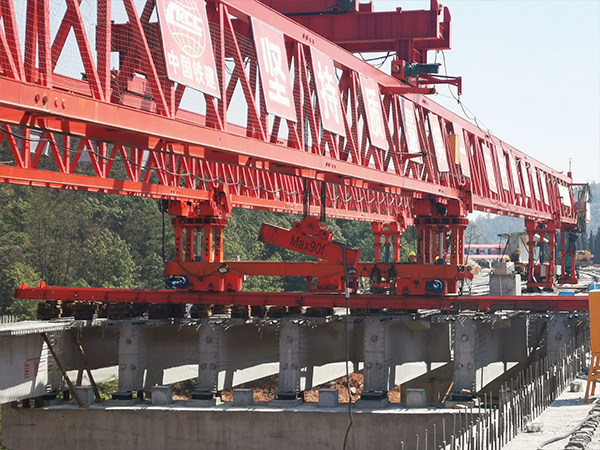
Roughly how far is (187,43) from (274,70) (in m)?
4.22

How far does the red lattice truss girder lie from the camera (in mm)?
16469

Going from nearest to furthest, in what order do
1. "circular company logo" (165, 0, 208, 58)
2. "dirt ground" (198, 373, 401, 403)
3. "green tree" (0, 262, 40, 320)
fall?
"circular company logo" (165, 0, 208, 58) → "dirt ground" (198, 373, 401, 403) → "green tree" (0, 262, 40, 320)

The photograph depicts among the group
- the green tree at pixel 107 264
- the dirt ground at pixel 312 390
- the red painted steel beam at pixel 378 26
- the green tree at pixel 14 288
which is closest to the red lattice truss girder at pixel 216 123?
the red painted steel beam at pixel 378 26

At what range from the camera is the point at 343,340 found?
121 ft

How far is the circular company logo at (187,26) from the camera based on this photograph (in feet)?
63.4

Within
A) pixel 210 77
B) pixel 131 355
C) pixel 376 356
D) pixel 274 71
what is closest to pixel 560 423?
pixel 376 356

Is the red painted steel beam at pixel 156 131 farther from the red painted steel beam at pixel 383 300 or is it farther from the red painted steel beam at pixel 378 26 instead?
the red painted steel beam at pixel 378 26

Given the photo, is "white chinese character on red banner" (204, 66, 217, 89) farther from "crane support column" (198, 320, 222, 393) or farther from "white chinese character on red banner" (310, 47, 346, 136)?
"crane support column" (198, 320, 222, 393)

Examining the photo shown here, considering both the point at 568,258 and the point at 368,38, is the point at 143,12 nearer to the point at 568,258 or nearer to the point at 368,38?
the point at 368,38

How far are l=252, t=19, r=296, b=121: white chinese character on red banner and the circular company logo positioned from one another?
2795 mm

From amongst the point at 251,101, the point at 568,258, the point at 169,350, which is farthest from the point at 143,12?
the point at 568,258

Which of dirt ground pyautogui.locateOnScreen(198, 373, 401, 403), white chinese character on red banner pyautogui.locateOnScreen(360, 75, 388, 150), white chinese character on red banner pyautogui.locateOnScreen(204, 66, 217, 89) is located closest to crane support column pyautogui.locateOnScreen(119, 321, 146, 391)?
white chinese character on red banner pyautogui.locateOnScreen(360, 75, 388, 150)

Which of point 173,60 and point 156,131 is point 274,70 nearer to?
point 173,60

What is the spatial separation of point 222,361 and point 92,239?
7033cm
